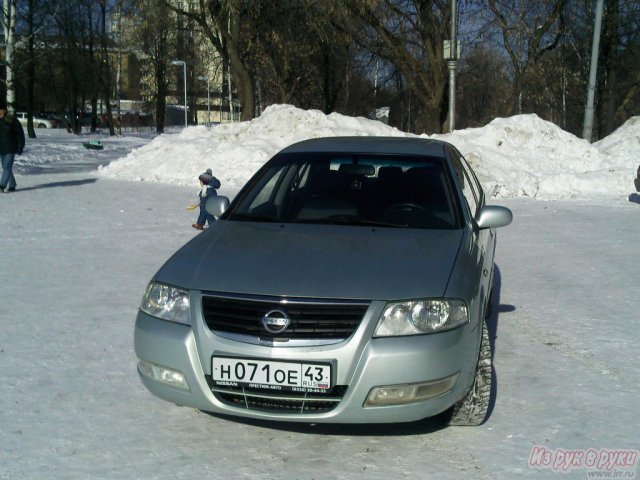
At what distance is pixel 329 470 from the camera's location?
3.29m

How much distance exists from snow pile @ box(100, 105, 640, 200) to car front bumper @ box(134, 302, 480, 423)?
1196cm

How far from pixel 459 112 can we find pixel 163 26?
3101 cm

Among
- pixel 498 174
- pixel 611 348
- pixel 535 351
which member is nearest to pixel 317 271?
pixel 535 351

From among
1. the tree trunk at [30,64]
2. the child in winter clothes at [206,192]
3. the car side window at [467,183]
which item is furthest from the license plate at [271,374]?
the tree trunk at [30,64]

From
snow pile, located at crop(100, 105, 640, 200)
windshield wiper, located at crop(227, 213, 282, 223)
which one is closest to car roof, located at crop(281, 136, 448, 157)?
windshield wiper, located at crop(227, 213, 282, 223)

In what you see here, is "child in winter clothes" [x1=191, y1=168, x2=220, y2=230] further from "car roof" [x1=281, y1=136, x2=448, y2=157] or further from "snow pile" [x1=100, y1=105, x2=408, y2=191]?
"snow pile" [x1=100, y1=105, x2=408, y2=191]

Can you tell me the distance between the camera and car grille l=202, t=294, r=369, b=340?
10.7 ft

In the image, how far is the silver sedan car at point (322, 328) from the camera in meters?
3.23

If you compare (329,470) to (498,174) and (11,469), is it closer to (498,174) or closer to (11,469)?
(11,469)

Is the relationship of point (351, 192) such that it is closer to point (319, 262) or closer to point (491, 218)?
point (491, 218)

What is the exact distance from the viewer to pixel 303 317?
327 cm

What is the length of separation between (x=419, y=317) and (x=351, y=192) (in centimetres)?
157

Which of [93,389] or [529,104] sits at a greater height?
[529,104]

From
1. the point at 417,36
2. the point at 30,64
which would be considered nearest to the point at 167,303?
the point at 417,36
